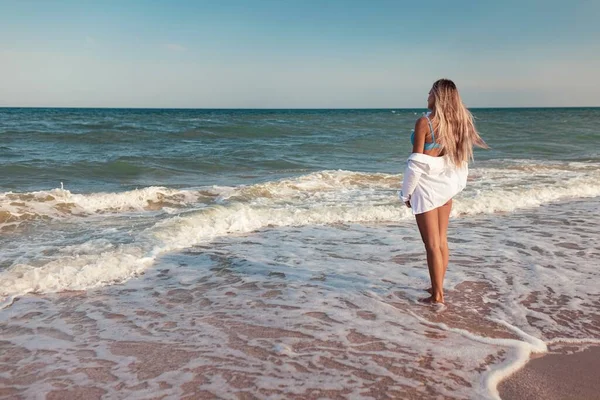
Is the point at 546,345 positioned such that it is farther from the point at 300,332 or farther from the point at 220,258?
the point at 220,258

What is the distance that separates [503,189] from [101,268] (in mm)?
8749

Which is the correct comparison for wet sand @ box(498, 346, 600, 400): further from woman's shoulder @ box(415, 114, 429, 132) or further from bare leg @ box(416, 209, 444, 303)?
woman's shoulder @ box(415, 114, 429, 132)

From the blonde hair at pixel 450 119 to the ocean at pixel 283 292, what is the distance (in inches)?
57.4

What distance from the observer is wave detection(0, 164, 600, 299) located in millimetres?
5848

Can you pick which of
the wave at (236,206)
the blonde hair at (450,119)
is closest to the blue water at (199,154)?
the wave at (236,206)

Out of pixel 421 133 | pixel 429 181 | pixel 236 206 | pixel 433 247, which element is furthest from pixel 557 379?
pixel 236 206

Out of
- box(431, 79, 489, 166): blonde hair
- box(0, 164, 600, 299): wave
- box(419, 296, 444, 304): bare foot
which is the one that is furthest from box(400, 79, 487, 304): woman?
box(0, 164, 600, 299): wave

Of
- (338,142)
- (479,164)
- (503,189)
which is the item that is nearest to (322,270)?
(503,189)

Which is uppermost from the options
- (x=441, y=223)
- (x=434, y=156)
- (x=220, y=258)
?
(x=434, y=156)

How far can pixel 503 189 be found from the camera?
11633 mm

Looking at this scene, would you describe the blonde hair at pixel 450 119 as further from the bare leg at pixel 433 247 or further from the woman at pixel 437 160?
the bare leg at pixel 433 247

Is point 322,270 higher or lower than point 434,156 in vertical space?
lower

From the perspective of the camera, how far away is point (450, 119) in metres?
4.42

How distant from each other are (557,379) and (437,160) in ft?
6.18
